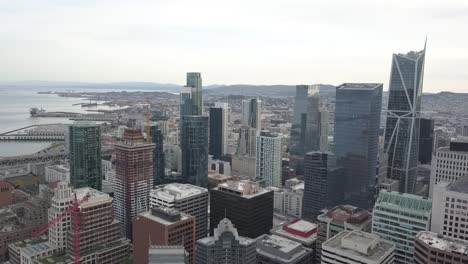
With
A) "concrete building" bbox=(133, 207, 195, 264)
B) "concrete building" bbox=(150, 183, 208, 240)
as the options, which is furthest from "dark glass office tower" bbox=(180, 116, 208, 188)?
"concrete building" bbox=(133, 207, 195, 264)

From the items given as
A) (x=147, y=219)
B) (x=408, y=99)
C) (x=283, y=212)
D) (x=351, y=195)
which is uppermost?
(x=408, y=99)

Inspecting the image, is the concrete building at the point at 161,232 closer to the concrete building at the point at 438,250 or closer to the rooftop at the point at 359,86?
the concrete building at the point at 438,250

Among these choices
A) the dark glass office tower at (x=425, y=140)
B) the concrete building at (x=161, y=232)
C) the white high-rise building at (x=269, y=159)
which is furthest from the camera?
the dark glass office tower at (x=425, y=140)

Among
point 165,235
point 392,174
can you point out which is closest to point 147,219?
point 165,235

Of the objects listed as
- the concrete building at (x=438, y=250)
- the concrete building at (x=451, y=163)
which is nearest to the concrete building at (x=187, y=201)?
the concrete building at (x=438, y=250)

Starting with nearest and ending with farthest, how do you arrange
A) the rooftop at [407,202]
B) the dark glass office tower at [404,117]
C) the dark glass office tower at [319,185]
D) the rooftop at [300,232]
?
the rooftop at [407,202], the rooftop at [300,232], the dark glass office tower at [319,185], the dark glass office tower at [404,117]

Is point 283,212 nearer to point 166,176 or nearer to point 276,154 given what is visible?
point 276,154

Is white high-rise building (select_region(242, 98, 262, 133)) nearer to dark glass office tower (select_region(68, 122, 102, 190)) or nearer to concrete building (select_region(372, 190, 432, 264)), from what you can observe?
dark glass office tower (select_region(68, 122, 102, 190))
